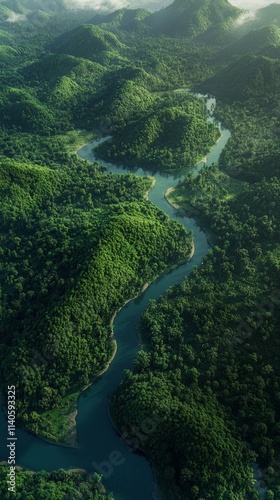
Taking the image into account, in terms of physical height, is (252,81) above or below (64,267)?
above

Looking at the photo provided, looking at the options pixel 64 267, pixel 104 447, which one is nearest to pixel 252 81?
pixel 64 267

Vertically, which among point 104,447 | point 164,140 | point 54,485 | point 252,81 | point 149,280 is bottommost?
point 104,447

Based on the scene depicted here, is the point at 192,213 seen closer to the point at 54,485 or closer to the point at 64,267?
the point at 64,267

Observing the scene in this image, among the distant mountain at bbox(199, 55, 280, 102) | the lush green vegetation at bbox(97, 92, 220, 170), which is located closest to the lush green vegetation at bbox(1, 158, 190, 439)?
the lush green vegetation at bbox(97, 92, 220, 170)

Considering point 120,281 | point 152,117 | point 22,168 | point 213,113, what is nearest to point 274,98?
point 213,113

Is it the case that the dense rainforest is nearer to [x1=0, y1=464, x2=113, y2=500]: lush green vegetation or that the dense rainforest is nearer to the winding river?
[x1=0, y1=464, x2=113, y2=500]: lush green vegetation

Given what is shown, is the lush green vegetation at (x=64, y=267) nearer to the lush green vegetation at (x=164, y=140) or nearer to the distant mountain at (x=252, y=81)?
the lush green vegetation at (x=164, y=140)

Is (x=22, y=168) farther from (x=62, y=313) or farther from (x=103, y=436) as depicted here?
(x=103, y=436)
